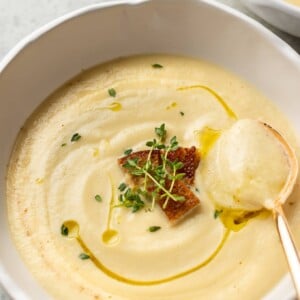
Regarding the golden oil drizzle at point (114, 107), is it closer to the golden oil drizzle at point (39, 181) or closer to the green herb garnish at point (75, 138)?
the green herb garnish at point (75, 138)

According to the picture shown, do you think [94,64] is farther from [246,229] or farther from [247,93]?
[246,229]

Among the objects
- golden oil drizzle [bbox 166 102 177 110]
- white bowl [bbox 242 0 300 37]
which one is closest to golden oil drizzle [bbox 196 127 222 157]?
golden oil drizzle [bbox 166 102 177 110]

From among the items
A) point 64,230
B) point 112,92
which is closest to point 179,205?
point 64,230

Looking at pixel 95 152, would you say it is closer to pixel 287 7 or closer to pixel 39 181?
pixel 39 181

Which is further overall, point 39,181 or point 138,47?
point 138,47

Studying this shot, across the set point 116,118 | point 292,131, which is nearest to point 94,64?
point 116,118

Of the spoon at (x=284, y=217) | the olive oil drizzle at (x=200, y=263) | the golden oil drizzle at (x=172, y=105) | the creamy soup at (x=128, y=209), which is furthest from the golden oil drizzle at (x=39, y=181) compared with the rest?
the spoon at (x=284, y=217)

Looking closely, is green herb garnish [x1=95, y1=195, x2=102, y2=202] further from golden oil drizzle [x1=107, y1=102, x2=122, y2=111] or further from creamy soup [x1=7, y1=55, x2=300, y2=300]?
golden oil drizzle [x1=107, y1=102, x2=122, y2=111]
